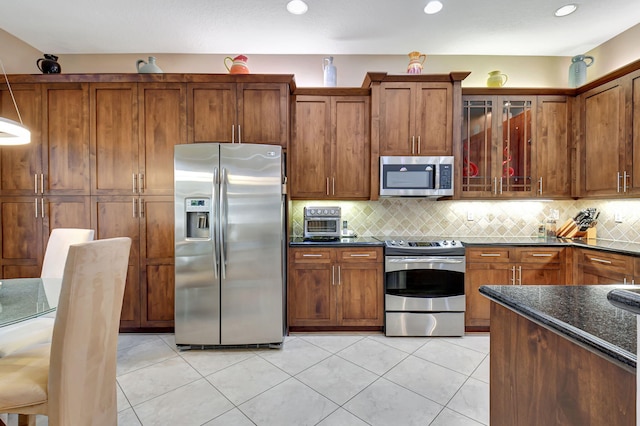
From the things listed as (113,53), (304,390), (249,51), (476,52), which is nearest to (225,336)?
(304,390)

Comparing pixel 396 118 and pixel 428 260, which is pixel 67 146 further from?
pixel 428 260

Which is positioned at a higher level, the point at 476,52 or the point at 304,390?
the point at 476,52

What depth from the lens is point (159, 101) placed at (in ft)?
8.93

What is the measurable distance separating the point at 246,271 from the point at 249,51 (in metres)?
2.52

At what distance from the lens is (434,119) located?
2959mm

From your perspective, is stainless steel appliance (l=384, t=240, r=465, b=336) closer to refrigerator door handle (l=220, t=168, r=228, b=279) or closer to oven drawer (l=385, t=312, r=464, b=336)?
oven drawer (l=385, t=312, r=464, b=336)

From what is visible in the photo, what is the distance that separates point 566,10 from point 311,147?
266 cm

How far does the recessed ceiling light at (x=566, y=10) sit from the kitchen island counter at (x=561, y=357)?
2777 mm

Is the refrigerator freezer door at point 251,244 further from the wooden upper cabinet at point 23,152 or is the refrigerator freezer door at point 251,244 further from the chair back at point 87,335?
the wooden upper cabinet at point 23,152

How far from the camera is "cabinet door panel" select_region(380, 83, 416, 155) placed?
2.95 metres

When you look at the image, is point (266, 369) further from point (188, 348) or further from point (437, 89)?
point (437, 89)

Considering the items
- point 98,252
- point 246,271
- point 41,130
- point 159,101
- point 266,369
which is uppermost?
point 159,101

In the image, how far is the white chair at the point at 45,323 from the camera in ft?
4.98

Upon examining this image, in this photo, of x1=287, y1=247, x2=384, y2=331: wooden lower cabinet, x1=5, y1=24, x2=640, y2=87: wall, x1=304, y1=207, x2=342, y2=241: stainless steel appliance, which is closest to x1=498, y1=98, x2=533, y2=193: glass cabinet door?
x1=5, y1=24, x2=640, y2=87: wall
